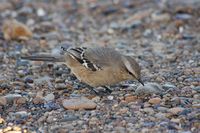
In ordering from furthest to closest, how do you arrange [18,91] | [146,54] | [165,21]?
[165,21], [146,54], [18,91]

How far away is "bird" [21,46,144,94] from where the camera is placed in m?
7.96

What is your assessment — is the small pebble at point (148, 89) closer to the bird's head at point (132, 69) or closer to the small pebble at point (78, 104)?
the bird's head at point (132, 69)

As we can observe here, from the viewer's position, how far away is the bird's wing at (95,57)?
8.31 m

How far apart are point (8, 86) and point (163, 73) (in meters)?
2.56

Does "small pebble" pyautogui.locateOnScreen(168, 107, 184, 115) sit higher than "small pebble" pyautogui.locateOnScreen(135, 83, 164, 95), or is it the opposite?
"small pebble" pyautogui.locateOnScreen(135, 83, 164, 95)

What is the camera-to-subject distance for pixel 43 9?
14391 millimetres

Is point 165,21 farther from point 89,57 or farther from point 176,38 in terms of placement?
point 89,57

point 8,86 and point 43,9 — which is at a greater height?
point 43,9

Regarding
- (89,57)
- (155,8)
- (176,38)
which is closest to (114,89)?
(89,57)

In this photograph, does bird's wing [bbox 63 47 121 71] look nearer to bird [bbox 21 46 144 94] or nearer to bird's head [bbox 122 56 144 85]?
bird [bbox 21 46 144 94]

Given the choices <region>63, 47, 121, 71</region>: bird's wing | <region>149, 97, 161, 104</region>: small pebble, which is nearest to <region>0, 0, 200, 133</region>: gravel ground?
<region>149, 97, 161, 104</region>: small pebble

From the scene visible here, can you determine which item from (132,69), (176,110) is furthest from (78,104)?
(176,110)

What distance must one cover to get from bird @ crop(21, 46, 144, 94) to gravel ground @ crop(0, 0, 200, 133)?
0.23 m

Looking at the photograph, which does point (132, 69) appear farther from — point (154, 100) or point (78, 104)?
point (78, 104)
